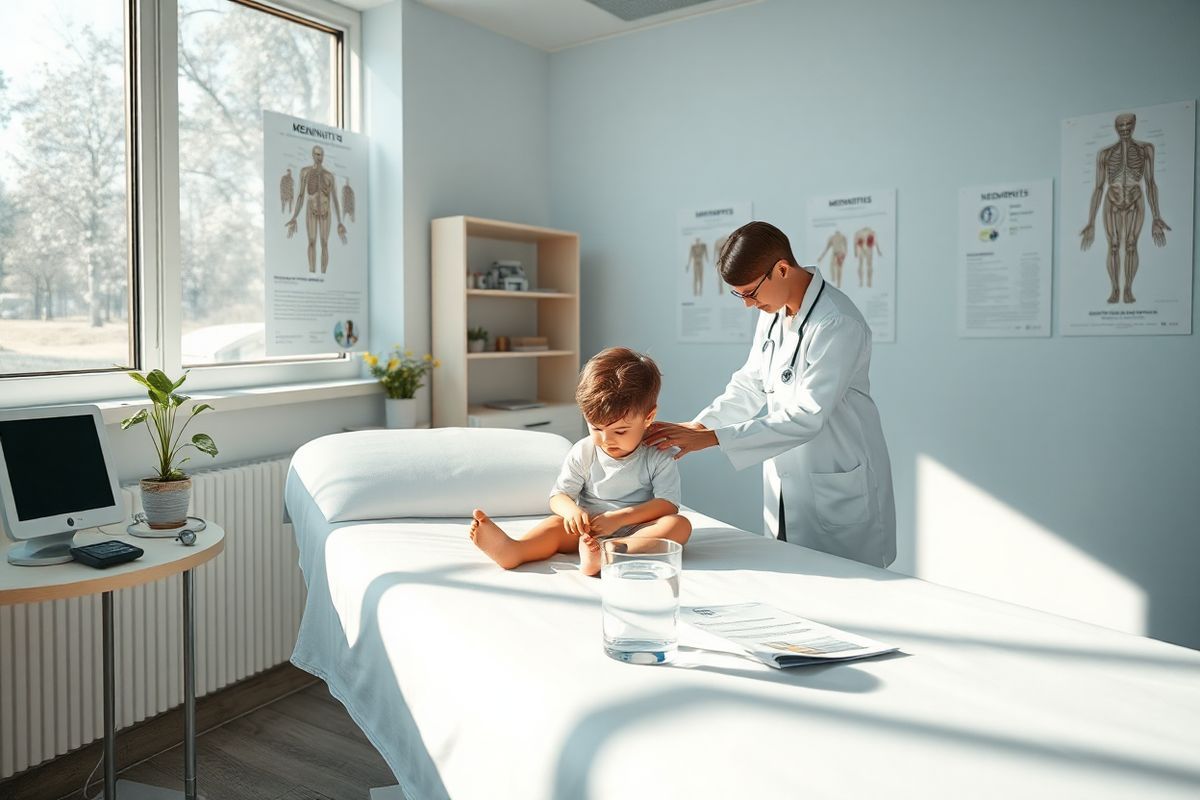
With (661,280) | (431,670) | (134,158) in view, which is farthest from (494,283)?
(431,670)

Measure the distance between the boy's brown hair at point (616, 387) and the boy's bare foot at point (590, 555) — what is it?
0.24 metres

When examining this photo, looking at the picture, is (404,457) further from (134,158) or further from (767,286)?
(134,158)

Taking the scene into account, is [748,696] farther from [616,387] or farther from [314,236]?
[314,236]

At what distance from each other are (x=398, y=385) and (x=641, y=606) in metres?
2.13

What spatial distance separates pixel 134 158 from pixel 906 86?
8.39ft

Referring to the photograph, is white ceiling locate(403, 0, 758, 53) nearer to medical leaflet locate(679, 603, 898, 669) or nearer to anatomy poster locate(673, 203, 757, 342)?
anatomy poster locate(673, 203, 757, 342)

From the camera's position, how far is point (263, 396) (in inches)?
108

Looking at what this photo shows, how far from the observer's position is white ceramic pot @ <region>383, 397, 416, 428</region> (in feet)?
10.3

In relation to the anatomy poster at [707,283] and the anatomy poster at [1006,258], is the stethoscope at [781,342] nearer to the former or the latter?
the anatomy poster at [1006,258]

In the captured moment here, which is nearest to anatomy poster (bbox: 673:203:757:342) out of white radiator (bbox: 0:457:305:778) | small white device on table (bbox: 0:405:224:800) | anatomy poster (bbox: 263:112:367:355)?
anatomy poster (bbox: 263:112:367:355)

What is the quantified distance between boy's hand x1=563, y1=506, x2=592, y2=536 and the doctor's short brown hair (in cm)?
67

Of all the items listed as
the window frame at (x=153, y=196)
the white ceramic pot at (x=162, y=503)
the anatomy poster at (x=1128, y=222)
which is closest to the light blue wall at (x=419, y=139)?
the window frame at (x=153, y=196)

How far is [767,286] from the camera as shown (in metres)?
2.04

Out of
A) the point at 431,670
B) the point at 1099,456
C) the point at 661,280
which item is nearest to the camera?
the point at 431,670
